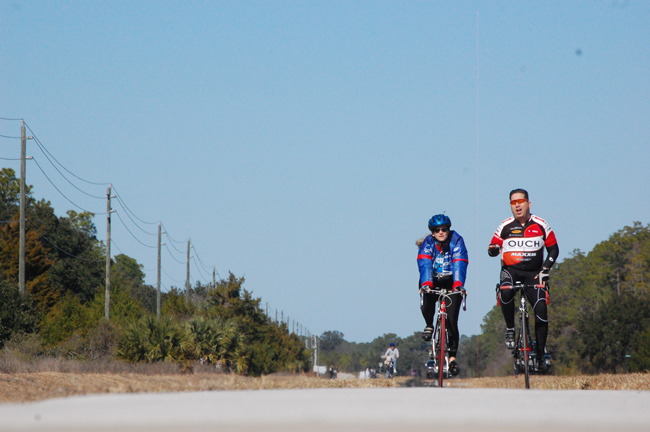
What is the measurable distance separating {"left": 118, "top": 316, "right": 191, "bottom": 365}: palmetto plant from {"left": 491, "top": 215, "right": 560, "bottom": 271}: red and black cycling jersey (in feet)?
54.2

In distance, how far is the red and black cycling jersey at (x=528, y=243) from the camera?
1131 centimetres

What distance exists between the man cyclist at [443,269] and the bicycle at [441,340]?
6 centimetres

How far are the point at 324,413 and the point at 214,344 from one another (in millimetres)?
24924

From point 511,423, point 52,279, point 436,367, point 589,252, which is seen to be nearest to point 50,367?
point 436,367

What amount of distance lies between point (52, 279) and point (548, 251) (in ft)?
231

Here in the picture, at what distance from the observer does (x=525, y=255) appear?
11312 millimetres

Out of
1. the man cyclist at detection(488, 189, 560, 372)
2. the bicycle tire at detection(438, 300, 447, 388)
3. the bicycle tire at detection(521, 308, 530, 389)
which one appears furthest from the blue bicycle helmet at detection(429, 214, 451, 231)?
the bicycle tire at detection(521, 308, 530, 389)

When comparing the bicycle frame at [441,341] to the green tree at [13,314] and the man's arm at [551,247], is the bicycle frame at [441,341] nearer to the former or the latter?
the man's arm at [551,247]

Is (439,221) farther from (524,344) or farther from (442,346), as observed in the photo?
(524,344)

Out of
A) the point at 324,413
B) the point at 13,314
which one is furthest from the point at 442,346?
the point at 13,314

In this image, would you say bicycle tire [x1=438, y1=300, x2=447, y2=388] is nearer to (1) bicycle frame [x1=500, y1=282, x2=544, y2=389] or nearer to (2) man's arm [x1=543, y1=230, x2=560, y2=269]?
(1) bicycle frame [x1=500, y1=282, x2=544, y2=389]

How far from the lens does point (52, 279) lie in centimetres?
7556

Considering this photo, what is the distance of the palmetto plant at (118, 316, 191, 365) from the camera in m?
25.9

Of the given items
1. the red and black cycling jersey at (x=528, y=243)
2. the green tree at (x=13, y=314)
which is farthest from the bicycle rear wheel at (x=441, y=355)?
the green tree at (x=13, y=314)
